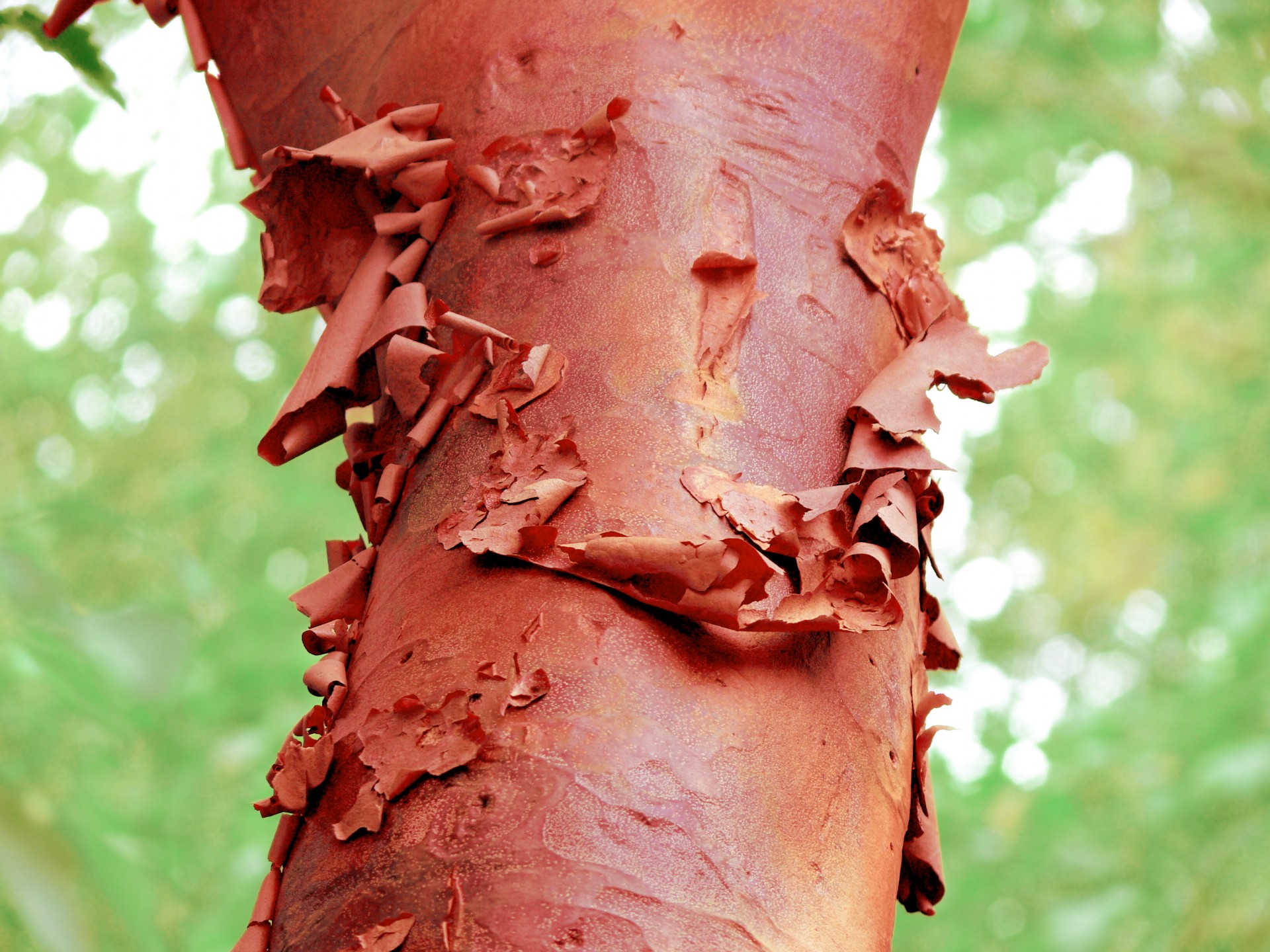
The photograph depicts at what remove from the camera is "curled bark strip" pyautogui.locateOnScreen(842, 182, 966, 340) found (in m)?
0.54

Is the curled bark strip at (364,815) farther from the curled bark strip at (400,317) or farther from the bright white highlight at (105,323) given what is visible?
the bright white highlight at (105,323)

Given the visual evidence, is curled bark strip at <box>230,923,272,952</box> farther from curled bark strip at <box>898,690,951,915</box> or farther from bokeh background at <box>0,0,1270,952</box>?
bokeh background at <box>0,0,1270,952</box>

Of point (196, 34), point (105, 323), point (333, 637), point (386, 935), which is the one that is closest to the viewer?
point (386, 935)

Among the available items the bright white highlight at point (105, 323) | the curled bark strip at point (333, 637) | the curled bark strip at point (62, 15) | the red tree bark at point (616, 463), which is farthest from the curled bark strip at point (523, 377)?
the bright white highlight at point (105, 323)

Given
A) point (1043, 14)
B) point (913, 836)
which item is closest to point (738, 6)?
point (913, 836)

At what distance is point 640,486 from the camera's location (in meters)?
0.45

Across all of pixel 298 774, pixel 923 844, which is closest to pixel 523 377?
pixel 298 774

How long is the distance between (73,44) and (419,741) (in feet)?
1.68

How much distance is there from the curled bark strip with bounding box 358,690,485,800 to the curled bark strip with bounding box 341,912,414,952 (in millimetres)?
43

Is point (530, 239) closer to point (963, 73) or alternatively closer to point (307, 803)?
point (307, 803)

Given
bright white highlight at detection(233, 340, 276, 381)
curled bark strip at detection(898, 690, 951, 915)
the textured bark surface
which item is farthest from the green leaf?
bright white highlight at detection(233, 340, 276, 381)

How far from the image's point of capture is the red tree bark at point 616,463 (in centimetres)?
40

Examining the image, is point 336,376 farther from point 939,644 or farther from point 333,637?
point 939,644

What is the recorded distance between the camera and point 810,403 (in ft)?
1.63
